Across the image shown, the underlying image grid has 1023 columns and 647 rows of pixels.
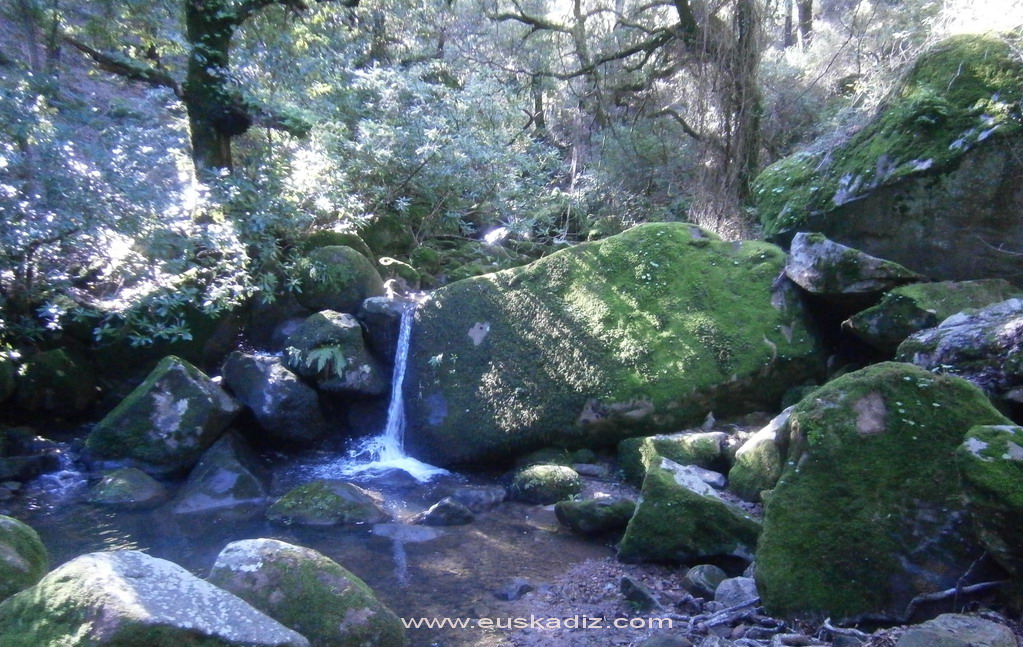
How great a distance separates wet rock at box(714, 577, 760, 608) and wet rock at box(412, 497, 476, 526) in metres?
2.69

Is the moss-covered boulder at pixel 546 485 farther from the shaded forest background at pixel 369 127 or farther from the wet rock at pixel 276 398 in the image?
the shaded forest background at pixel 369 127

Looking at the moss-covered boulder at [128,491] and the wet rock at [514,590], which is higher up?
the moss-covered boulder at [128,491]

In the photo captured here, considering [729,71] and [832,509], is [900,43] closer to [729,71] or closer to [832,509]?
[729,71]

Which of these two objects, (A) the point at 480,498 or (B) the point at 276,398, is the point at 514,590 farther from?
(B) the point at 276,398

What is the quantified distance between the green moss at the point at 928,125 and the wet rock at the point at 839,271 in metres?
0.71

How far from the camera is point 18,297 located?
861 centimetres

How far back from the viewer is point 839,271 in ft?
24.6

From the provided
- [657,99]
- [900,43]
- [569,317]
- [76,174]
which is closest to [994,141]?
[900,43]

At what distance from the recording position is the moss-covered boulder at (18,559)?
4.02 meters

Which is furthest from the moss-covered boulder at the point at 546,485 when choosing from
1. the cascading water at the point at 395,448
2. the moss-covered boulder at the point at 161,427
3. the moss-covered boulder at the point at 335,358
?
the moss-covered boulder at the point at 161,427

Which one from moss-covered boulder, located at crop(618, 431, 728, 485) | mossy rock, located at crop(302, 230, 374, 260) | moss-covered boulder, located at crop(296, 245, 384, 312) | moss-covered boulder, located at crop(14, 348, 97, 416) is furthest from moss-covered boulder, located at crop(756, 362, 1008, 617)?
moss-covered boulder, located at crop(14, 348, 97, 416)

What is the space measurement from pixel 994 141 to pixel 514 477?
5.63 metres

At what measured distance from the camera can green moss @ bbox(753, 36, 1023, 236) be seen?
712cm

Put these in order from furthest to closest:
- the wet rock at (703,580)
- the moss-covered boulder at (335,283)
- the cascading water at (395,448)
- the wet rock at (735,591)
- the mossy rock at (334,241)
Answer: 1. the mossy rock at (334,241)
2. the moss-covered boulder at (335,283)
3. the cascading water at (395,448)
4. the wet rock at (703,580)
5. the wet rock at (735,591)
